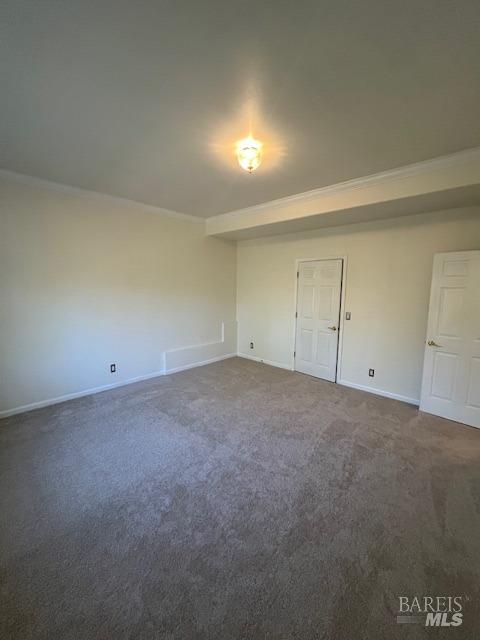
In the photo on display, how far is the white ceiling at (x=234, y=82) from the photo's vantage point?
4.09 feet

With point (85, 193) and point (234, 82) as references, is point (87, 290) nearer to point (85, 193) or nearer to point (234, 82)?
point (85, 193)

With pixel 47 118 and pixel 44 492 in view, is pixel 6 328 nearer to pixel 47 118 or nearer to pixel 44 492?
pixel 44 492

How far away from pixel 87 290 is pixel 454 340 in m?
4.61

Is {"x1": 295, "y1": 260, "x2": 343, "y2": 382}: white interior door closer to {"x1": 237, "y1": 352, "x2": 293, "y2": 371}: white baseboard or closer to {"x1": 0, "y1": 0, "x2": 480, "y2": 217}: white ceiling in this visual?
{"x1": 237, "y1": 352, "x2": 293, "y2": 371}: white baseboard

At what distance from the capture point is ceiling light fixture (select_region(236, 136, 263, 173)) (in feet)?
7.48

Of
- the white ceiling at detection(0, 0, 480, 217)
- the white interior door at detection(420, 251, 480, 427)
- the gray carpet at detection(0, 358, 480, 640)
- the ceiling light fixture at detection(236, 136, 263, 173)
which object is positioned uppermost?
the white ceiling at detection(0, 0, 480, 217)

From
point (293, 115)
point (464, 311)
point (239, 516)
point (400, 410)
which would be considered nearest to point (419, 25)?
point (293, 115)

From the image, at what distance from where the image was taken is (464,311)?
2971 millimetres

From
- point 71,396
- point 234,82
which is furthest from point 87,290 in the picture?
point 234,82

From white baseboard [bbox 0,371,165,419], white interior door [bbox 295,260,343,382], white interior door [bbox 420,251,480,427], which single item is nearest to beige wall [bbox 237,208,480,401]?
white interior door [bbox 295,260,343,382]

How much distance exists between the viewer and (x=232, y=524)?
1.75m

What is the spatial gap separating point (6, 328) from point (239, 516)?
3.19 meters

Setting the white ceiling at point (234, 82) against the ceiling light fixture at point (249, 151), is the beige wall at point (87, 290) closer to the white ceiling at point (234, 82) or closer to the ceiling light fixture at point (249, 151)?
the white ceiling at point (234, 82)

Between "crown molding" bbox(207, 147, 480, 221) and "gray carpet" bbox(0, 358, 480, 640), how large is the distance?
106 inches
